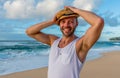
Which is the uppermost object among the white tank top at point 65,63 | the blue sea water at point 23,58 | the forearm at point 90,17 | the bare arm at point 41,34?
the forearm at point 90,17

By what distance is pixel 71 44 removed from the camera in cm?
279

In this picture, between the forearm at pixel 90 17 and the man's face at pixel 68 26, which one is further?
the man's face at pixel 68 26

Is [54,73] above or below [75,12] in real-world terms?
below

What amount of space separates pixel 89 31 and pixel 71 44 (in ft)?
0.63

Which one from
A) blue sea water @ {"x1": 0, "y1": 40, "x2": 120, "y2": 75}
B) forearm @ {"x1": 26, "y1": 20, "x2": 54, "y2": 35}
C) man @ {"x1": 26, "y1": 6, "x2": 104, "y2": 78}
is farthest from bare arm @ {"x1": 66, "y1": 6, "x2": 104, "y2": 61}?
blue sea water @ {"x1": 0, "y1": 40, "x2": 120, "y2": 75}

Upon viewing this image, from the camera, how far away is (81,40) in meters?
2.80

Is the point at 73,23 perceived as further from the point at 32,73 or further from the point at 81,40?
the point at 32,73

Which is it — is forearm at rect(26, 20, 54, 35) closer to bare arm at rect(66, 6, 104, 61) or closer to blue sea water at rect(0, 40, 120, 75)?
bare arm at rect(66, 6, 104, 61)

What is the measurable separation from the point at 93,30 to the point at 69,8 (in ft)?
1.02

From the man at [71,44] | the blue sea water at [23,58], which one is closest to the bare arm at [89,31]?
the man at [71,44]

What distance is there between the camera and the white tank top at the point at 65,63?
271cm

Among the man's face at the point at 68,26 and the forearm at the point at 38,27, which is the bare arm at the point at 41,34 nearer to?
the forearm at the point at 38,27

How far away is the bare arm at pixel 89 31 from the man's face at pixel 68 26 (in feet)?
0.29

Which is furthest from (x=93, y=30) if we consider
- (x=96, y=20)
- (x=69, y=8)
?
(x=69, y=8)
